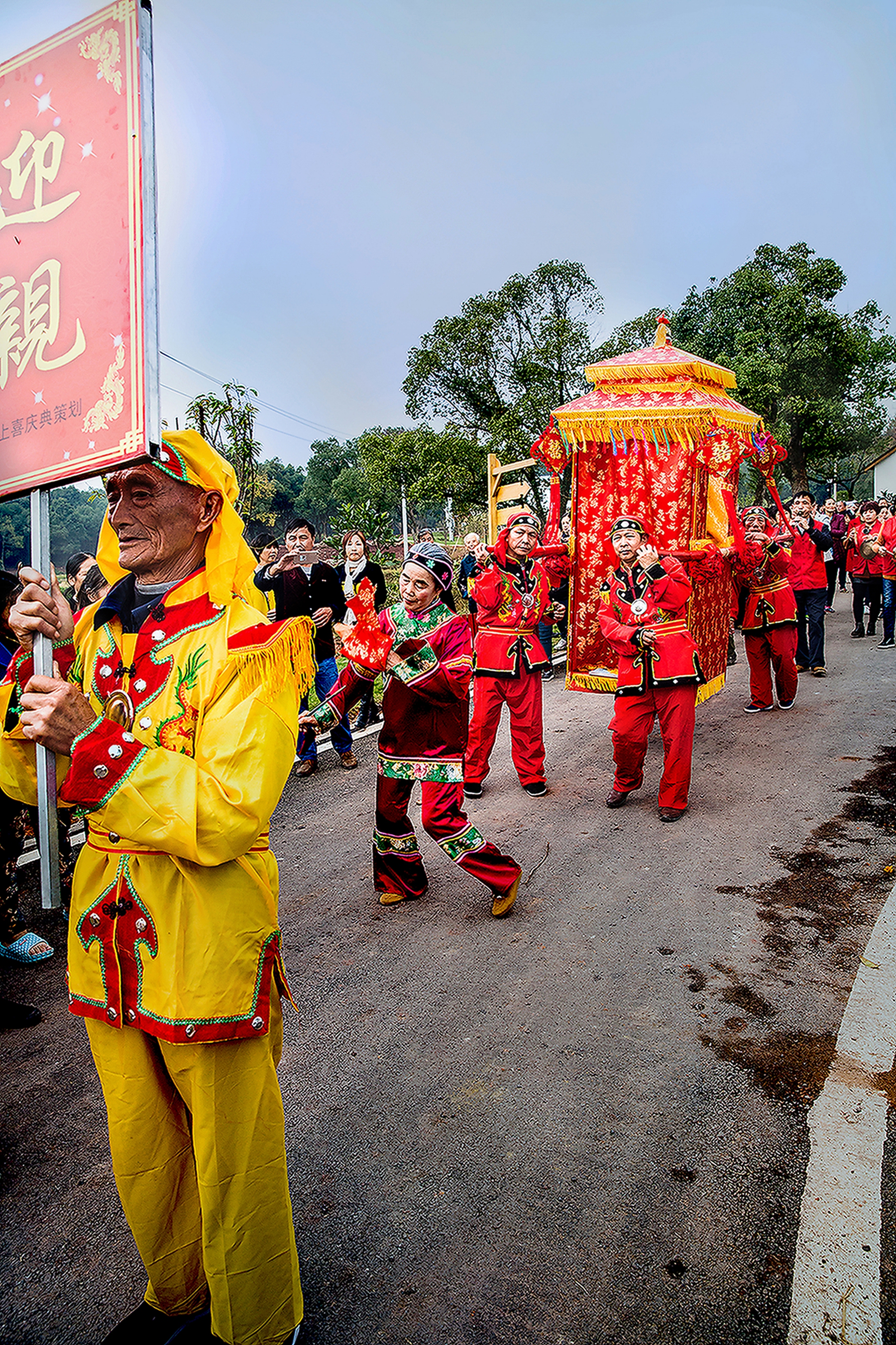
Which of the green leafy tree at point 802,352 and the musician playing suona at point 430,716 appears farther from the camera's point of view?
the green leafy tree at point 802,352

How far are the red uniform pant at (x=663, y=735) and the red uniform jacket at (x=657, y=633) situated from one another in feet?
0.27

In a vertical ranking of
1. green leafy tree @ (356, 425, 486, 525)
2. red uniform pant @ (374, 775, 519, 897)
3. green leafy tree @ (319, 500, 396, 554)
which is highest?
green leafy tree @ (356, 425, 486, 525)

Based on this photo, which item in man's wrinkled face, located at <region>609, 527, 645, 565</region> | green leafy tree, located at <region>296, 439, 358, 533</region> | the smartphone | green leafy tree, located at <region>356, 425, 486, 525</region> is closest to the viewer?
man's wrinkled face, located at <region>609, 527, 645, 565</region>

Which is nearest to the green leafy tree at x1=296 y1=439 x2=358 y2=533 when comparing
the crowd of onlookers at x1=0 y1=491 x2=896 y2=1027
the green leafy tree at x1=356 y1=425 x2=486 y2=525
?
the green leafy tree at x1=356 y1=425 x2=486 y2=525

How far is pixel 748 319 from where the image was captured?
2302cm

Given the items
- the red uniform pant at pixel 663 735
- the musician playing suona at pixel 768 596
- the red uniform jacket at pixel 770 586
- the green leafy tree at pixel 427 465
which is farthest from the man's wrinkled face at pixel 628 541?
the green leafy tree at pixel 427 465

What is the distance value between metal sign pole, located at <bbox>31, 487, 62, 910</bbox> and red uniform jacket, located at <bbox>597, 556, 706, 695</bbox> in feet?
15.2

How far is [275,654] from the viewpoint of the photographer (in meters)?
1.74

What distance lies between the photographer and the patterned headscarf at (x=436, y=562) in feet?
14.0

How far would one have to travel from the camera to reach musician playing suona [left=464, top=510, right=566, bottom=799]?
6.11m

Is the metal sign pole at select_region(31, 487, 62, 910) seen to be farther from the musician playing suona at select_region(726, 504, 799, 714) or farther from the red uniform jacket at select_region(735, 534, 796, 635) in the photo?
the red uniform jacket at select_region(735, 534, 796, 635)

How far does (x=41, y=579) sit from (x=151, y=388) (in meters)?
0.50

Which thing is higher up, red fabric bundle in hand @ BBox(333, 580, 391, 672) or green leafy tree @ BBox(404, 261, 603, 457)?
green leafy tree @ BBox(404, 261, 603, 457)

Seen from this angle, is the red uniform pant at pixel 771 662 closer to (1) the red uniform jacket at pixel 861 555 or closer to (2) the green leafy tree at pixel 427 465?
(1) the red uniform jacket at pixel 861 555
